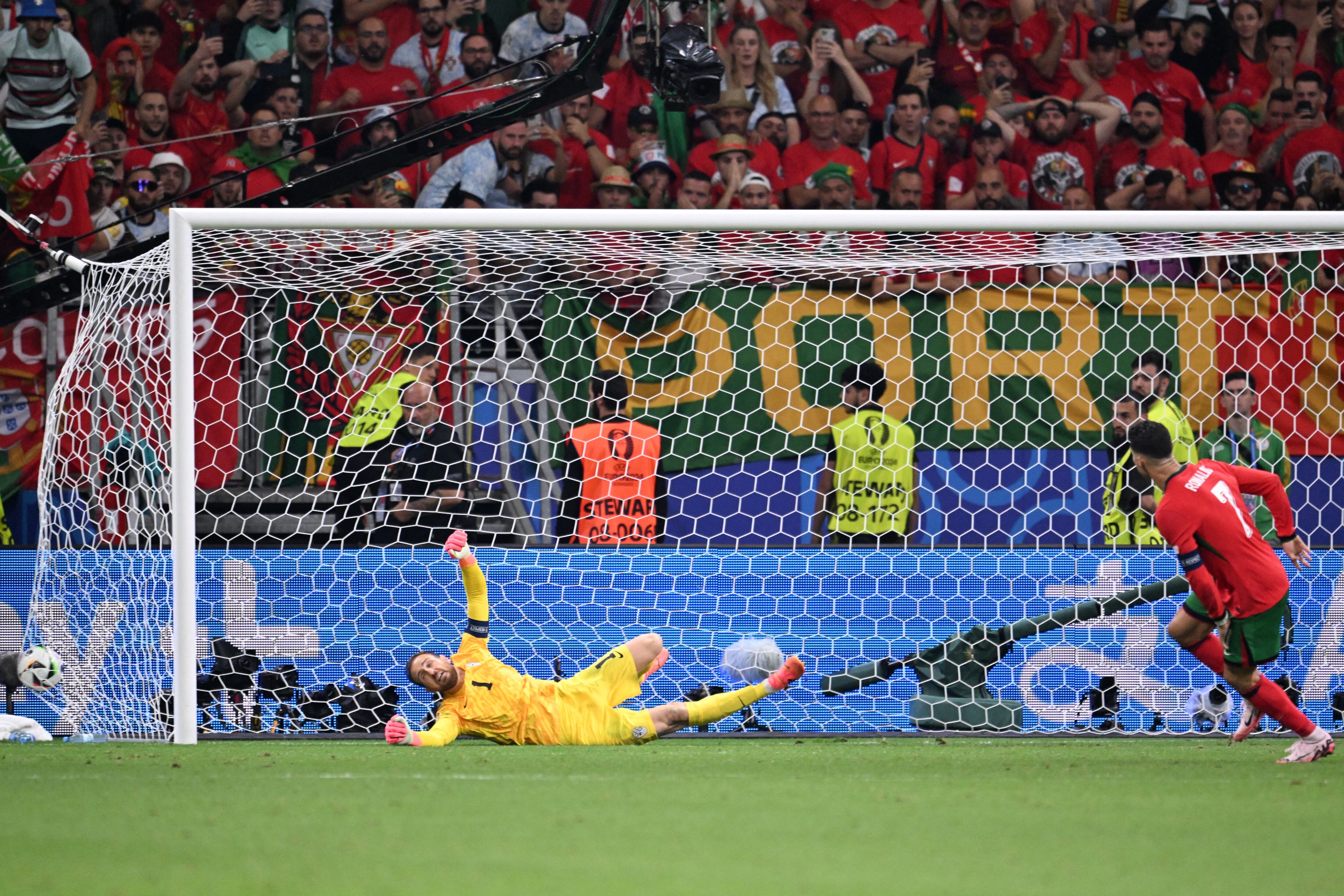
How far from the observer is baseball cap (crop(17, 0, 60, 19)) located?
9.45 meters

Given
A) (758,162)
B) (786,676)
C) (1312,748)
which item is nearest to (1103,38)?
(758,162)

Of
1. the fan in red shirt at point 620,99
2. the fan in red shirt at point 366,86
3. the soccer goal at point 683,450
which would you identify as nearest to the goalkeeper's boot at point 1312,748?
the soccer goal at point 683,450

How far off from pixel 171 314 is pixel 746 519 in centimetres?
337

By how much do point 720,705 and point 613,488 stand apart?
1.74 meters

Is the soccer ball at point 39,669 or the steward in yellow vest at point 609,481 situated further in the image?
the steward in yellow vest at point 609,481

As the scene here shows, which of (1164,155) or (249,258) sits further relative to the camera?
(1164,155)

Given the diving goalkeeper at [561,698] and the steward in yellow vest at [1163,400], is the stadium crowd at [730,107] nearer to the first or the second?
the steward in yellow vest at [1163,400]

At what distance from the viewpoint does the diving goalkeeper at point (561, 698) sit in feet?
19.8

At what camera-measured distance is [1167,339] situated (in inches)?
334

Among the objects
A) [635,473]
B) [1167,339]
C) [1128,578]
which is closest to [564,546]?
[635,473]

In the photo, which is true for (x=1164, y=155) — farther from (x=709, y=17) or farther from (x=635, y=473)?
(x=635, y=473)

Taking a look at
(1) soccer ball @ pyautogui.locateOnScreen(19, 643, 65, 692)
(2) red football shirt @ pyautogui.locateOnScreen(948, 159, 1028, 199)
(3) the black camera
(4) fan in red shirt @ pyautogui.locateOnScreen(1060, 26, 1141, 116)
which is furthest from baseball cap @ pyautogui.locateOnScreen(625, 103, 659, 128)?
(1) soccer ball @ pyautogui.locateOnScreen(19, 643, 65, 692)

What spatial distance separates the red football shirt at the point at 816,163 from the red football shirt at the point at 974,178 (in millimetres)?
602

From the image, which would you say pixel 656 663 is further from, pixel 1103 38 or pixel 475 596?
pixel 1103 38
